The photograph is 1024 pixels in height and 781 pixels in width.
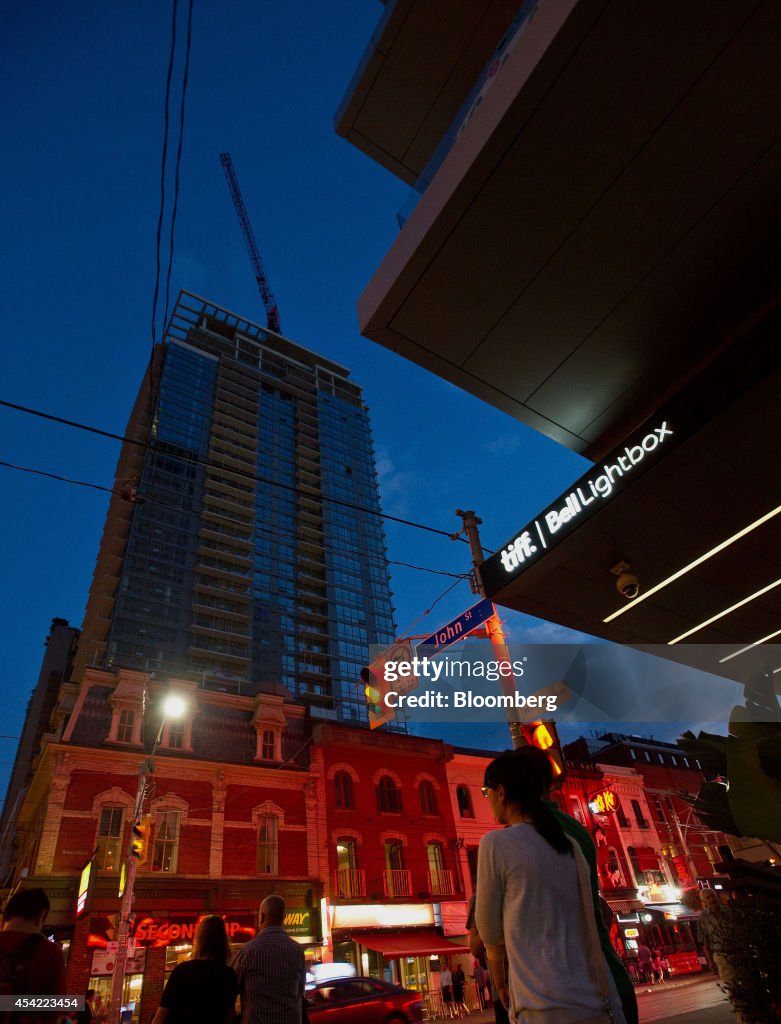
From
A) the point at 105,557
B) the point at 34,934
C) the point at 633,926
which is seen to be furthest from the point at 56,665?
the point at 34,934

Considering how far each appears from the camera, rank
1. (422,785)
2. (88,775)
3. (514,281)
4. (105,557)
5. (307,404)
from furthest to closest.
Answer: (307,404) < (105,557) < (422,785) < (88,775) < (514,281)

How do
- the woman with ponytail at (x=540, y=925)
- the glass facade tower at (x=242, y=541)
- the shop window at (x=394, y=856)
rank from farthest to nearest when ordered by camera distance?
1. the glass facade tower at (x=242, y=541)
2. the shop window at (x=394, y=856)
3. the woman with ponytail at (x=540, y=925)

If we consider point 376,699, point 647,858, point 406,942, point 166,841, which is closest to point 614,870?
point 647,858

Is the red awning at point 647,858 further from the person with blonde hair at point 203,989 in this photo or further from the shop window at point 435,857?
the person with blonde hair at point 203,989

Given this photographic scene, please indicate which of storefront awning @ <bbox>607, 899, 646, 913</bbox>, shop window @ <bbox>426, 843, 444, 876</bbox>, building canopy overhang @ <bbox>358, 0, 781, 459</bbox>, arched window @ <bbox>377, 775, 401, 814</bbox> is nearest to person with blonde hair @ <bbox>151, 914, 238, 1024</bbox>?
building canopy overhang @ <bbox>358, 0, 781, 459</bbox>

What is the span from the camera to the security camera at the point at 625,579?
5.99 meters

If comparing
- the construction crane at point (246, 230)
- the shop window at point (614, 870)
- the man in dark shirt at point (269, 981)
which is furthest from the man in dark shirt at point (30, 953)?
the construction crane at point (246, 230)

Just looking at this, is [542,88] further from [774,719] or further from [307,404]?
[307,404]

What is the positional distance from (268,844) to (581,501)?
862 inches

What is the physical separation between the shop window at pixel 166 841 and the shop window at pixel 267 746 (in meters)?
4.04

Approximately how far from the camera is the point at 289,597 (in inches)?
2960

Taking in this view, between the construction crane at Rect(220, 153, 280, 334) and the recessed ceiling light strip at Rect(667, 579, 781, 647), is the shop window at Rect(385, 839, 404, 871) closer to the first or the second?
the recessed ceiling light strip at Rect(667, 579, 781, 647)

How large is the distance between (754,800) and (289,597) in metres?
73.0

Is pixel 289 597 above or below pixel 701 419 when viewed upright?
above
